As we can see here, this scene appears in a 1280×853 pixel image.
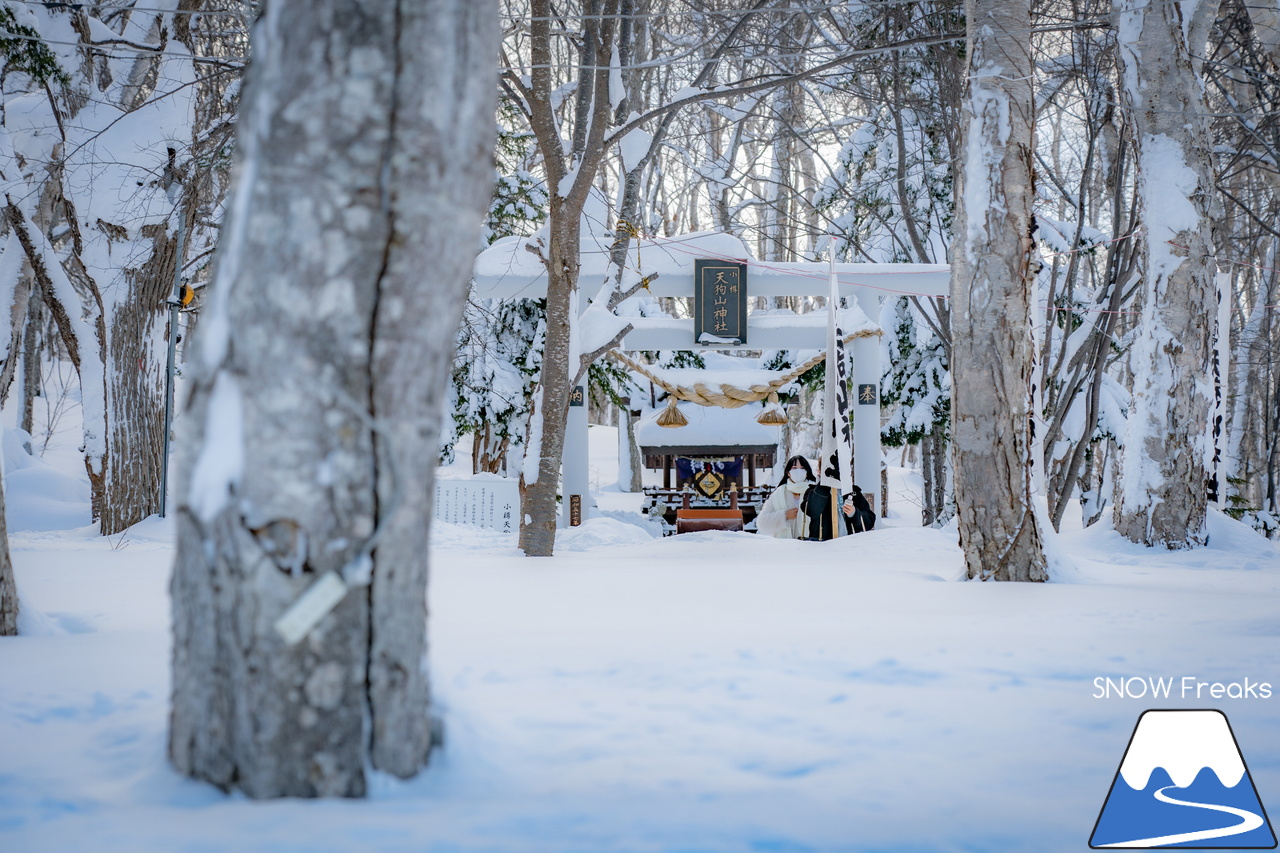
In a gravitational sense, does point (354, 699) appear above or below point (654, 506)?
above

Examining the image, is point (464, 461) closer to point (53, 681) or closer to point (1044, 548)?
point (1044, 548)

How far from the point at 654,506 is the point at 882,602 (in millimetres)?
11370

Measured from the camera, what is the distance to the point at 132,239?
27.6ft

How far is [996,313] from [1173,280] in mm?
3223

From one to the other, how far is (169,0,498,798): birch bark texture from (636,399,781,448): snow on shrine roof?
44.6 feet

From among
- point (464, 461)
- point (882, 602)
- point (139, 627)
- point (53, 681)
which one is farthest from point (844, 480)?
point (464, 461)

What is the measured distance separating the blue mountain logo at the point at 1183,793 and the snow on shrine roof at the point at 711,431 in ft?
43.6

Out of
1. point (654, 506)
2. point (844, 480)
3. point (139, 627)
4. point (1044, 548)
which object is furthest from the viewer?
point (654, 506)

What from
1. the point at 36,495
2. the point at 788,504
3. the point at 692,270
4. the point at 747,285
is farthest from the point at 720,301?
the point at 36,495

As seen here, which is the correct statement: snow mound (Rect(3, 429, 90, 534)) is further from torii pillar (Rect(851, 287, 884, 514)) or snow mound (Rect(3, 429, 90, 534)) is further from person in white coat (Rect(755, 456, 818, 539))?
torii pillar (Rect(851, 287, 884, 514))

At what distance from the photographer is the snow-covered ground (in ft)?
5.09

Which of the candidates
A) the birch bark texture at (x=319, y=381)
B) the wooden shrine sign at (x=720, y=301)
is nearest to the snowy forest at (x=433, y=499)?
the birch bark texture at (x=319, y=381)

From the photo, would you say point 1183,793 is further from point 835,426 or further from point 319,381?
point 835,426

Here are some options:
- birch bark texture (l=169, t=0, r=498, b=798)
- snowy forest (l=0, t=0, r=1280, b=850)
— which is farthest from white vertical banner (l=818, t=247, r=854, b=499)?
birch bark texture (l=169, t=0, r=498, b=798)
